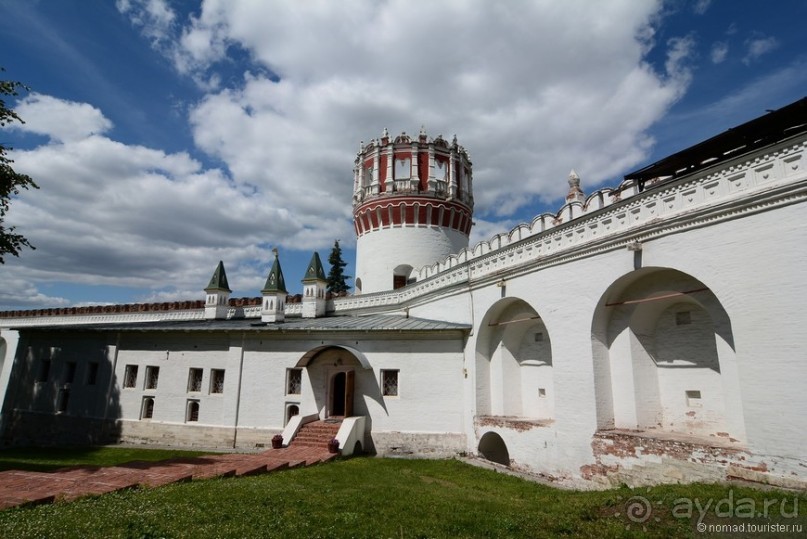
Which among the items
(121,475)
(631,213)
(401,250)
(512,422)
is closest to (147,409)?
(121,475)

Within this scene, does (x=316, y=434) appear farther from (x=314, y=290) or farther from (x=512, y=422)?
(x=314, y=290)

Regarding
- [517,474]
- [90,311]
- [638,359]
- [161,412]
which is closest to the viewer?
[638,359]

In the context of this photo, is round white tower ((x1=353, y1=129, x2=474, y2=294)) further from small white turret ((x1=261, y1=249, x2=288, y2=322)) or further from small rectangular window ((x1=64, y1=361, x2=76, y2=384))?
small rectangular window ((x1=64, y1=361, x2=76, y2=384))

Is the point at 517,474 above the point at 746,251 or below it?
below

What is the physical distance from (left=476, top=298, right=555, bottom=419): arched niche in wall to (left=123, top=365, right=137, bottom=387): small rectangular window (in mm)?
17822

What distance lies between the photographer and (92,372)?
2348cm

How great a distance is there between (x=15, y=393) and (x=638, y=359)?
33.0 meters

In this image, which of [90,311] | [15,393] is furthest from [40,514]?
[90,311]

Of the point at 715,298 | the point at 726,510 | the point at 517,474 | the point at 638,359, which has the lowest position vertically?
the point at 517,474

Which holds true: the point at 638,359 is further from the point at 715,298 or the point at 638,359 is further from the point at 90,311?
the point at 90,311

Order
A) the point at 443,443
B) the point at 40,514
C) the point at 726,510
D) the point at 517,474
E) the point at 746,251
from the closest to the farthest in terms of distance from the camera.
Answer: the point at 726,510 → the point at 40,514 → the point at 746,251 → the point at 517,474 → the point at 443,443

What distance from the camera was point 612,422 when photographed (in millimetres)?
11219

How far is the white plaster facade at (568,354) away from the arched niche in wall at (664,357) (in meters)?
0.04

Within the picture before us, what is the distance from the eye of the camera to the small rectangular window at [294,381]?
18969 millimetres
